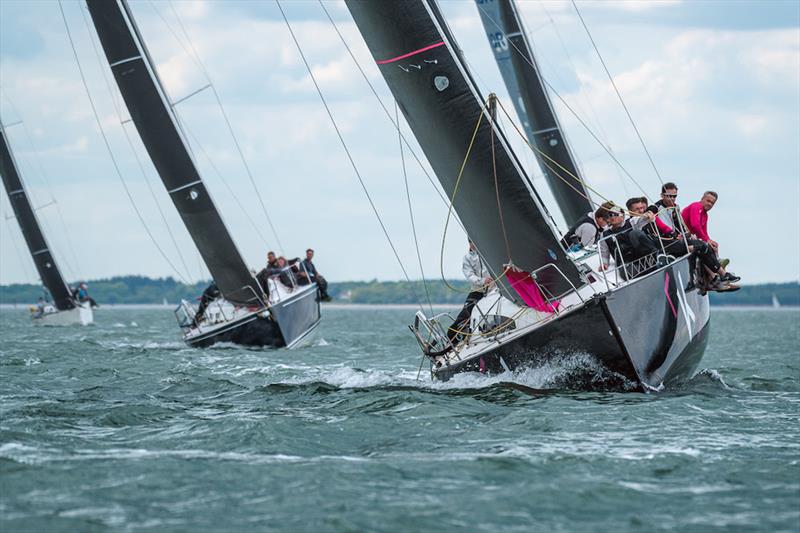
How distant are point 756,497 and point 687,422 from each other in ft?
7.82

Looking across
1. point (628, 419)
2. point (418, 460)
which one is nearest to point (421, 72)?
point (628, 419)

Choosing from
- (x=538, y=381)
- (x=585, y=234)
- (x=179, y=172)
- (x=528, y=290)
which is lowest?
(x=538, y=381)

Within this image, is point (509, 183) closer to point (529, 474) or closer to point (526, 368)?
point (526, 368)

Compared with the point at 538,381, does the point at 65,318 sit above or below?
above

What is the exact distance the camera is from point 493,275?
10062mm

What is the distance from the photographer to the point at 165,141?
19.8 m

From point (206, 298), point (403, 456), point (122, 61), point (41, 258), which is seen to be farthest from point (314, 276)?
point (41, 258)

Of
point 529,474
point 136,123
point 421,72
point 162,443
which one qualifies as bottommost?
point 529,474

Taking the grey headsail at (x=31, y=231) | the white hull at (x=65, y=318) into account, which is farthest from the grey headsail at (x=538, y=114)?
the white hull at (x=65, y=318)

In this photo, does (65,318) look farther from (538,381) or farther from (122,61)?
(538,381)

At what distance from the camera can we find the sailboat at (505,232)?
30.8 feet

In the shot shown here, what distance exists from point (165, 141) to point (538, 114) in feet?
20.7

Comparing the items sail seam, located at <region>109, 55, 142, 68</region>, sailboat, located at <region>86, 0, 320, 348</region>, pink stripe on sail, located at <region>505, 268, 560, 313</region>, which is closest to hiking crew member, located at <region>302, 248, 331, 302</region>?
sailboat, located at <region>86, 0, 320, 348</region>

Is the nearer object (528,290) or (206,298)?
(528,290)
